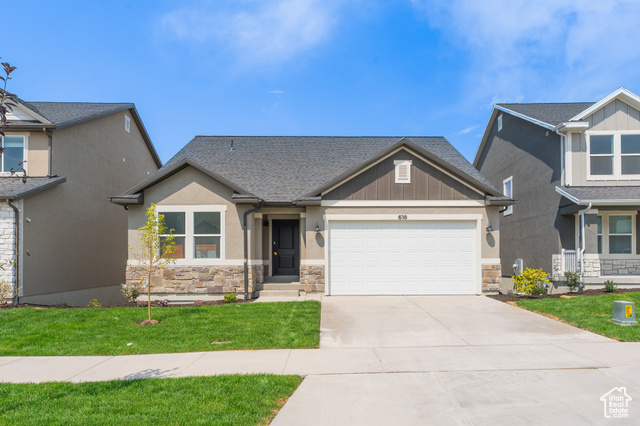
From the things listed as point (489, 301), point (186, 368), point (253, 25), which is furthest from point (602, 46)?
point (186, 368)

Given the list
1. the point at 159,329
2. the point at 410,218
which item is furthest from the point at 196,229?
the point at 410,218

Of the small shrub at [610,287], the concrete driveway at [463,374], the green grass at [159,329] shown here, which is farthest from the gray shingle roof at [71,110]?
the small shrub at [610,287]

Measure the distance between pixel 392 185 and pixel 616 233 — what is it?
850cm

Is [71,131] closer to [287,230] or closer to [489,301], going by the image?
[287,230]

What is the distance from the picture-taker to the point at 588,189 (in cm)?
1357

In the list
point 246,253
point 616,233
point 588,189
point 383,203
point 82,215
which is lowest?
point 246,253

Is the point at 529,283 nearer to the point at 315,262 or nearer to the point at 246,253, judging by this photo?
the point at 315,262

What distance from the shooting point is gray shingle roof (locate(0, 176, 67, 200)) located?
11227 millimetres

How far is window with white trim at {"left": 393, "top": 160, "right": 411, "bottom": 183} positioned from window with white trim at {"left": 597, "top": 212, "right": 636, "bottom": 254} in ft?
24.3

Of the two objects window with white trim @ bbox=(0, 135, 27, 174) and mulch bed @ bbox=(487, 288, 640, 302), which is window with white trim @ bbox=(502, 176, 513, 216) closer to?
mulch bed @ bbox=(487, 288, 640, 302)

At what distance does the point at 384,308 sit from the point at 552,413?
21.3 ft

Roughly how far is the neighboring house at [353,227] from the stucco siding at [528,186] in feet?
11.3

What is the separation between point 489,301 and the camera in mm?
11609

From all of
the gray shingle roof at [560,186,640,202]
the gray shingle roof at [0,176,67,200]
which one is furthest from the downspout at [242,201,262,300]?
the gray shingle roof at [560,186,640,202]
